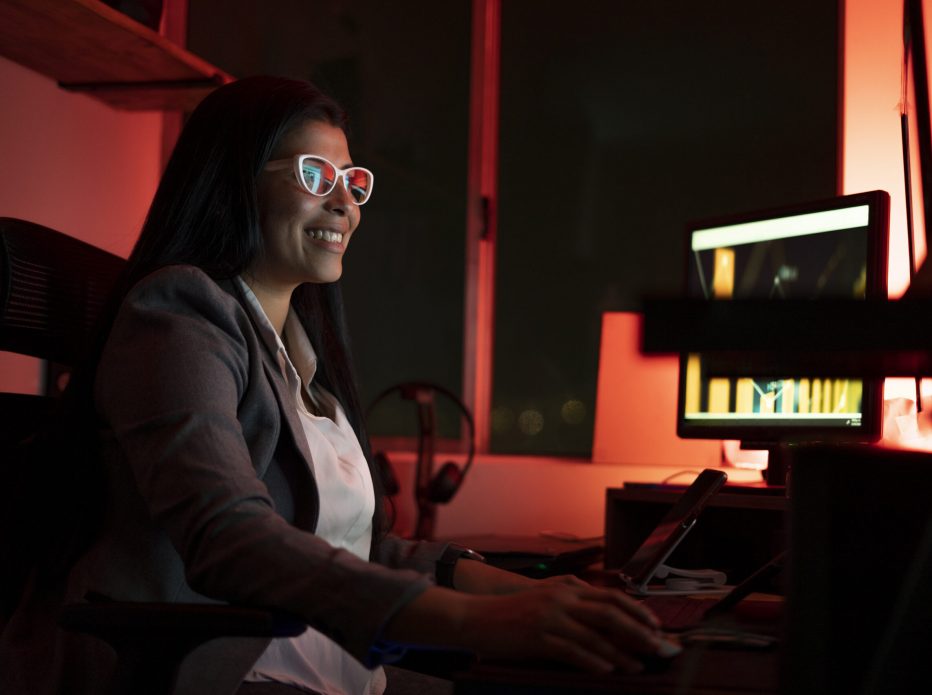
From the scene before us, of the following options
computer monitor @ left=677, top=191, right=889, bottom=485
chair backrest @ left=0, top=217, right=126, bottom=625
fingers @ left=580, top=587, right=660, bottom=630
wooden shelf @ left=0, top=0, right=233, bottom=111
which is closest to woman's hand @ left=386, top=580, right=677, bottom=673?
fingers @ left=580, top=587, right=660, bottom=630

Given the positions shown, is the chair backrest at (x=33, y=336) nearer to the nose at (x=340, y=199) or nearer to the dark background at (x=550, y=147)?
the nose at (x=340, y=199)

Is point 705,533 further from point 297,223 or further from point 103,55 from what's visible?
Result: point 103,55

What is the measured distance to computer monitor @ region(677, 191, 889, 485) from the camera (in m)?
1.93

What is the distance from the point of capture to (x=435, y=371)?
3.34 m

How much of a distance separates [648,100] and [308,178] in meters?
1.86

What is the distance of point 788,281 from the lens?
2.08 metres

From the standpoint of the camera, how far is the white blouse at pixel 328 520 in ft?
4.32

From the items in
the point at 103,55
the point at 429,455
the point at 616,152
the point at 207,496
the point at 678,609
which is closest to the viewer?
the point at 207,496

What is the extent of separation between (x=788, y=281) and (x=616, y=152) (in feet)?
3.99

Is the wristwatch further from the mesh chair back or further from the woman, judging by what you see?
the mesh chair back

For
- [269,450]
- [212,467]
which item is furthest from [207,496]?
[269,450]

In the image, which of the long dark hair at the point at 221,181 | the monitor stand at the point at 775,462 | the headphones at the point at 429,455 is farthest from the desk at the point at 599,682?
the headphones at the point at 429,455

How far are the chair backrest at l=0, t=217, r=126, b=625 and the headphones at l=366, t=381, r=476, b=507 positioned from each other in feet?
4.72

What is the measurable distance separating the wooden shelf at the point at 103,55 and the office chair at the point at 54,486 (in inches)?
36.9
